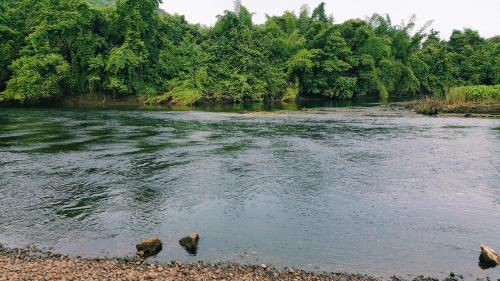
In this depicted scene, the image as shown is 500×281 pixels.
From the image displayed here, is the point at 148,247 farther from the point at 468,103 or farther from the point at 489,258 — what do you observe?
the point at 468,103

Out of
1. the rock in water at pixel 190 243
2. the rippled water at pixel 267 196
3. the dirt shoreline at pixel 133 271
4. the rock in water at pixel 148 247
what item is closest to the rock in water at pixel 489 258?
the rippled water at pixel 267 196

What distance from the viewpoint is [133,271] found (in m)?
10.3

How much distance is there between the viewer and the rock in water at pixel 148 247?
11.6 m

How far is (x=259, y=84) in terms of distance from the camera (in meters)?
68.2

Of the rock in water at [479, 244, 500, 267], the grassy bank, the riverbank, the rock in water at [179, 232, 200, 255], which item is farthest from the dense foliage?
the rock in water at [479, 244, 500, 267]

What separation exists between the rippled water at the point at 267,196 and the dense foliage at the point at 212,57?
30.4 m

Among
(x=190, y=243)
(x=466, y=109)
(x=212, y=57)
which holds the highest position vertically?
(x=212, y=57)

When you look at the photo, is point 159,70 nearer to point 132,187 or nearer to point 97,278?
point 132,187

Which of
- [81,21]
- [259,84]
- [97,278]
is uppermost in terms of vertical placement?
[81,21]

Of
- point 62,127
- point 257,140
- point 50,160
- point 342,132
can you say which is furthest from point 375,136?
point 62,127

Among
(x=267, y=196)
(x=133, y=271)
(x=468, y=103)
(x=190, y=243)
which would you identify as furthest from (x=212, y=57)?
(x=133, y=271)

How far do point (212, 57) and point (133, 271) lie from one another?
199 feet

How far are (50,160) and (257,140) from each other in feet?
44.6

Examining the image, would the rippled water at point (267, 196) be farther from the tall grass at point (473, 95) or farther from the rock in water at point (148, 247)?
the tall grass at point (473, 95)
